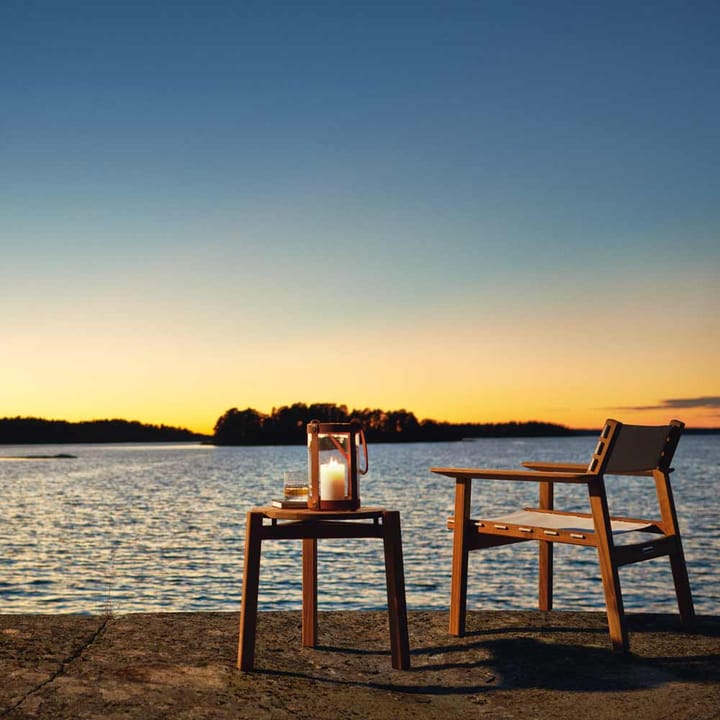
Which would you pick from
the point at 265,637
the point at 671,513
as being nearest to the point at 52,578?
the point at 265,637

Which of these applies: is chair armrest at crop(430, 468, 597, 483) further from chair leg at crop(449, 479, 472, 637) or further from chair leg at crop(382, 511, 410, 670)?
chair leg at crop(382, 511, 410, 670)

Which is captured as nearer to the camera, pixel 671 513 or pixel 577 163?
pixel 671 513

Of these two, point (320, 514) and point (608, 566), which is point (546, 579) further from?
point (320, 514)

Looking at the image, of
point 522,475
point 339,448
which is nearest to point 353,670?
point 339,448

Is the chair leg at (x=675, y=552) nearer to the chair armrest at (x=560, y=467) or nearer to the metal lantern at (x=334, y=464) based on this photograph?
the chair armrest at (x=560, y=467)

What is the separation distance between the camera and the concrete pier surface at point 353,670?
3.21 m

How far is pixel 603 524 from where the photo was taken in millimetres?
3926

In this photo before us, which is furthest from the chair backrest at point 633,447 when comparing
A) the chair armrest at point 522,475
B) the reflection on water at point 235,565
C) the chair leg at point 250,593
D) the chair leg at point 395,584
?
the reflection on water at point 235,565

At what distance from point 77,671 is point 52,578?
1438cm

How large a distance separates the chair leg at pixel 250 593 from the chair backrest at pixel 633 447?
5.23ft

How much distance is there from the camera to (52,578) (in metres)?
16.7

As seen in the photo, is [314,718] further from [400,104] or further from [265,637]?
[400,104]

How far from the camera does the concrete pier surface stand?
10.5 feet

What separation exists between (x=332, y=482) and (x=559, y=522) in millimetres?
1367
